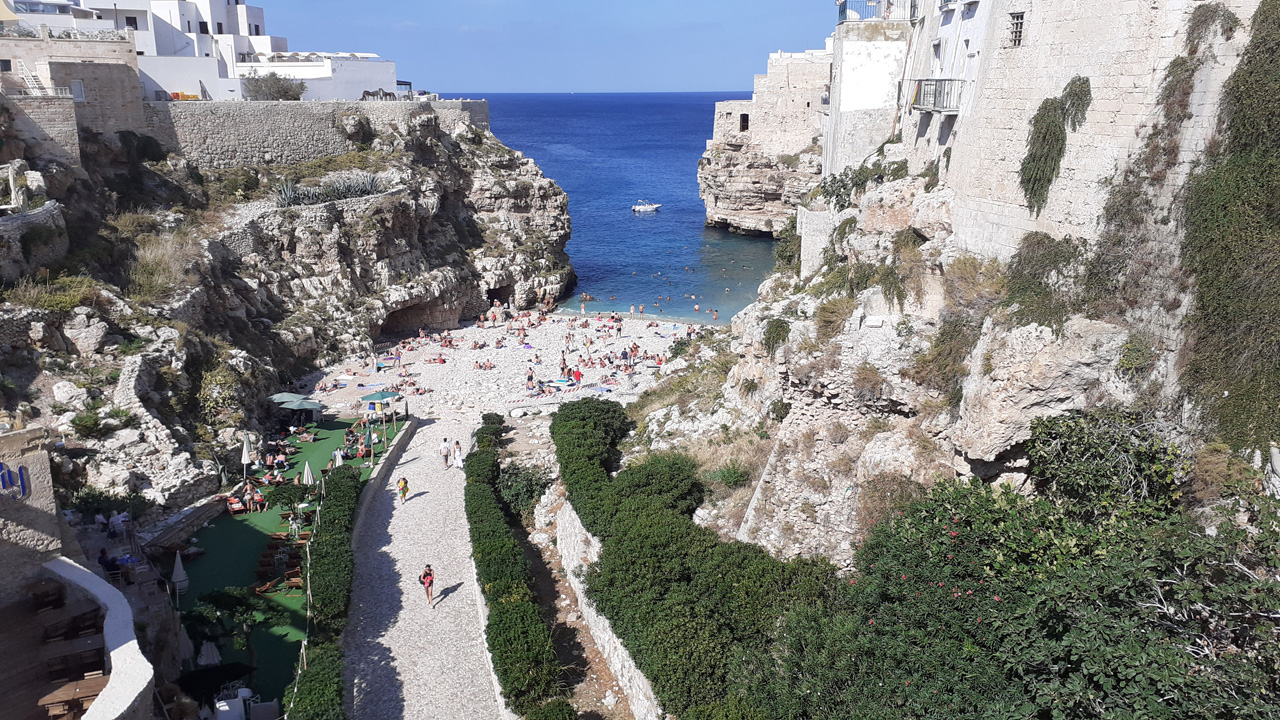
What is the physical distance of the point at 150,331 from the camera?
2347 cm

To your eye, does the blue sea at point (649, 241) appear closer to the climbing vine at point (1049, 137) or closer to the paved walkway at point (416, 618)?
the paved walkway at point (416, 618)

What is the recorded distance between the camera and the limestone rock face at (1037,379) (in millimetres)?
11281

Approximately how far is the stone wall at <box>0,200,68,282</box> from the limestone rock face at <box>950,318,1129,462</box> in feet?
83.6

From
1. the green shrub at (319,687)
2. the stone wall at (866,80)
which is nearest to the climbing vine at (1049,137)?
the stone wall at (866,80)

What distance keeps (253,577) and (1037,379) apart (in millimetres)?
15854

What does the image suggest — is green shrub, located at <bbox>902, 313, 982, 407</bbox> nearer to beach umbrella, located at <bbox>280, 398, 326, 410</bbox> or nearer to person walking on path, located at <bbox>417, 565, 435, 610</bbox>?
person walking on path, located at <bbox>417, 565, 435, 610</bbox>

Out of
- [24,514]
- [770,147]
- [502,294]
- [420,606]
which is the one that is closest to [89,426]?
[24,514]

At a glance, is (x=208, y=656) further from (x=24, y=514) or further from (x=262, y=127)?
(x=262, y=127)

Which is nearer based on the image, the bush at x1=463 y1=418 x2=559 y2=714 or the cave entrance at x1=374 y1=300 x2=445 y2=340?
the bush at x1=463 y1=418 x2=559 y2=714

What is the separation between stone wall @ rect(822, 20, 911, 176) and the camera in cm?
2241

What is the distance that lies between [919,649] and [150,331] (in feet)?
75.9

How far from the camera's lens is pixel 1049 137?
12.9 m

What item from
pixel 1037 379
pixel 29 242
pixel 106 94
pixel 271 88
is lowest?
pixel 29 242

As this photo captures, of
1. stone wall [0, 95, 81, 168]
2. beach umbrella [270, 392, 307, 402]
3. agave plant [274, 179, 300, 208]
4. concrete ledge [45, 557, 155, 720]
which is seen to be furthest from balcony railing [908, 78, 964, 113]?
stone wall [0, 95, 81, 168]
